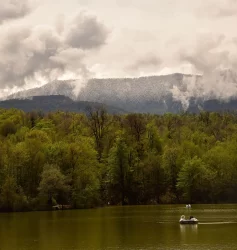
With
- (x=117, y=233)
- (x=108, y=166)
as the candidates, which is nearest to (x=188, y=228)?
(x=117, y=233)

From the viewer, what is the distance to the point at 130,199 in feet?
437

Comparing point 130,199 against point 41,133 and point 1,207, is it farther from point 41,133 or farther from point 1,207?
point 1,207

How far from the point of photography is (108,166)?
133 m

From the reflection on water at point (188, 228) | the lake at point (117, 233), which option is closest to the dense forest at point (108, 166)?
the lake at point (117, 233)

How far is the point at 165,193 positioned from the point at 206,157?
49.7 ft

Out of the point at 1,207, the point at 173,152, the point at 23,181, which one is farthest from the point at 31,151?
the point at 173,152

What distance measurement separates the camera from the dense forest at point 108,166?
378 ft

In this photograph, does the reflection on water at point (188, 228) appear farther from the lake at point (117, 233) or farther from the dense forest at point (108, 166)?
the dense forest at point (108, 166)

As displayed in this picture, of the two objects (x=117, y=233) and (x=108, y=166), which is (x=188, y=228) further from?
(x=108, y=166)

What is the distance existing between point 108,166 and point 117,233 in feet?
218

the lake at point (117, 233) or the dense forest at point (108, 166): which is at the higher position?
the dense forest at point (108, 166)

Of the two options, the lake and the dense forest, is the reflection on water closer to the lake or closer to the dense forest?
the lake

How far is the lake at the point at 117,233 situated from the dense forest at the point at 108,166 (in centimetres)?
2645

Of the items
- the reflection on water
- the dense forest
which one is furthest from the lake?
the dense forest
